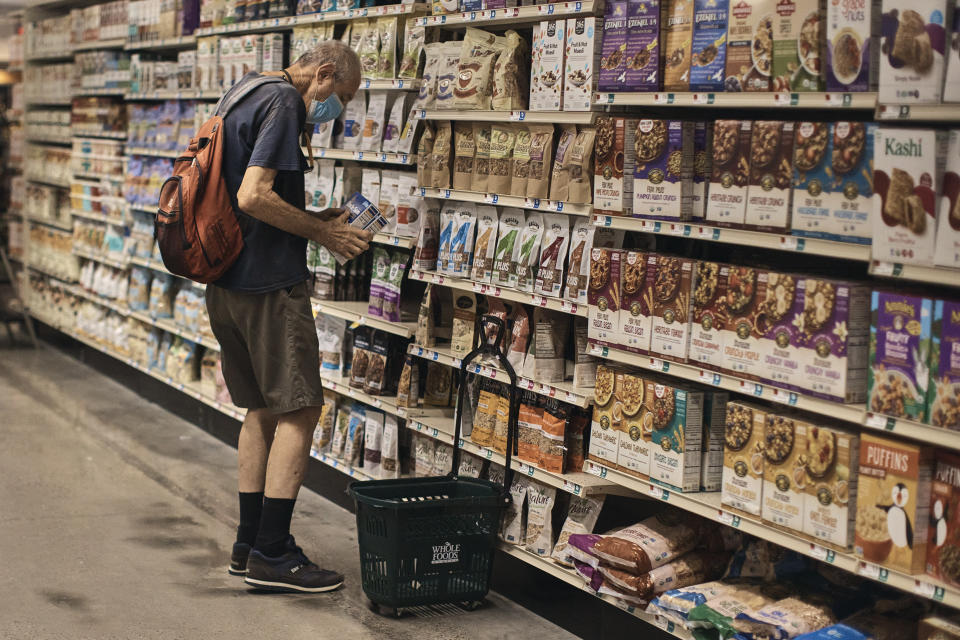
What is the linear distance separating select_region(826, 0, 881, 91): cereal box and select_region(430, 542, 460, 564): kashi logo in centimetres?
198

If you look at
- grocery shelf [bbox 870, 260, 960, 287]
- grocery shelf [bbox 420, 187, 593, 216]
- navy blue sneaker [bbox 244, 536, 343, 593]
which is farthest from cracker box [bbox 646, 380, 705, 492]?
navy blue sneaker [bbox 244, 536, 343, 593]

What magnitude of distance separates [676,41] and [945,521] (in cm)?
156

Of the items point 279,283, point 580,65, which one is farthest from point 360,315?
point 580,65

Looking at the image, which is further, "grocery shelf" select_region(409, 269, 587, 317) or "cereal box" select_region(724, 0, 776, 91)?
"grocery shelf" select_region(409, 269, 587, 317)

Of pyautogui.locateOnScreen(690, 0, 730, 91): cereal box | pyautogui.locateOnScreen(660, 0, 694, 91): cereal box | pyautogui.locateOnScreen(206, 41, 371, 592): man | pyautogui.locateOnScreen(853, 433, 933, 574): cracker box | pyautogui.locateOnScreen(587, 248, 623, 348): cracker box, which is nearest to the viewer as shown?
pyautogui.locateOnScreen(853, 433, 933, 574): cracker box

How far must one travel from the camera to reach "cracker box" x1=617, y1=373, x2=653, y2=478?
355 centimetres

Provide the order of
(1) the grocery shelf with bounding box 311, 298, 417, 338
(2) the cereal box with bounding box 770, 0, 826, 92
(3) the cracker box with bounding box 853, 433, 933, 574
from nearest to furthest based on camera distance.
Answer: (3) the cracker box with bounding box 853, 433, 933, 574 < (2) the cereal box with bounding box 770, 0, 826, 92 < (1) the grocery shelf with bounding box 311, 298, 417, 338

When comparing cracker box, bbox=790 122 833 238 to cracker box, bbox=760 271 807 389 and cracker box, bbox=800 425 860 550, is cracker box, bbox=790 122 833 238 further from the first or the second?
cracker box, bbox=800 425 860 550

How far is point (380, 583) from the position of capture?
3926mm

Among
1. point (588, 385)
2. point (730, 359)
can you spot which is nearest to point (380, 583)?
point (588, 385)

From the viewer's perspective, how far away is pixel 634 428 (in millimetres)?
3594

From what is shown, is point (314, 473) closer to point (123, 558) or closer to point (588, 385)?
point (123, 558)

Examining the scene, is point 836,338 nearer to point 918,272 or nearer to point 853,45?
point 918,272

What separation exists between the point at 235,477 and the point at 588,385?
8.32 feet
